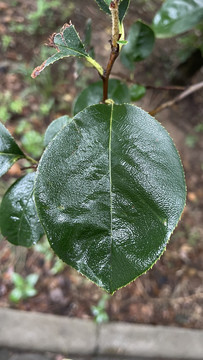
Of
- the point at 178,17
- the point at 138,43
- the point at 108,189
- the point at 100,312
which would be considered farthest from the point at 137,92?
the point at 100,312

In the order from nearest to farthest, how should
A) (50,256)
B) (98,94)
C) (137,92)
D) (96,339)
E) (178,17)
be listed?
(98,94), (178,17), (137,92), (96,339), (50,256)

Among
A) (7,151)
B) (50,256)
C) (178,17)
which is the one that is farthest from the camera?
(50,256)

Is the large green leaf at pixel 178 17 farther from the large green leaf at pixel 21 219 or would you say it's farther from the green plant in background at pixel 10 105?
the green plant in background at pixel 10 105

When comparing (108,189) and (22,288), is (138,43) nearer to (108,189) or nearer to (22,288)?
(108,189)

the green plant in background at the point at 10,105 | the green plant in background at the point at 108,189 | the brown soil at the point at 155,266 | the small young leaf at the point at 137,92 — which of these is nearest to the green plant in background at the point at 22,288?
the brown soil at the point at 155,266

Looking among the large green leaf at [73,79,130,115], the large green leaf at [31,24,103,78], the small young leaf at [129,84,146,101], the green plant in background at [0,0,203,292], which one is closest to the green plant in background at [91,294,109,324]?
the small young leaf at [129,84,146,101]

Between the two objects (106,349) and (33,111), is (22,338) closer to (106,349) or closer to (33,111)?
(106,349)
